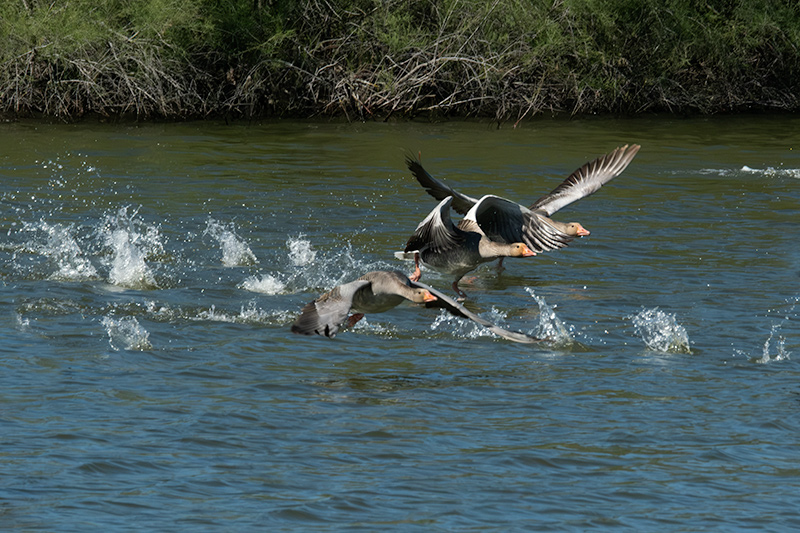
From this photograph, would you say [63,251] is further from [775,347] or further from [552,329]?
[775,347]

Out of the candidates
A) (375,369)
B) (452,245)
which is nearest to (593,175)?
(452,245)

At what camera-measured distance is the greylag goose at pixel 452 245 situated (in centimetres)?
978

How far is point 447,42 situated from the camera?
21.1 metres

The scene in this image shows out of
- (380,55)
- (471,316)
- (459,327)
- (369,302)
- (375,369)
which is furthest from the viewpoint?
(380,55)

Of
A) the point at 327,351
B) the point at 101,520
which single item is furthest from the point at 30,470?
the point at 327,351

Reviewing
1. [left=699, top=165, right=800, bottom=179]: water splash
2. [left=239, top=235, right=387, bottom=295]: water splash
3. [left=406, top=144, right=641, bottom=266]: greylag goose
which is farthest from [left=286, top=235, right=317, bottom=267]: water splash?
[left=699, top=165, right=800, bottom=179]: water splash

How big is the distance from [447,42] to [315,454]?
1590 centimetres

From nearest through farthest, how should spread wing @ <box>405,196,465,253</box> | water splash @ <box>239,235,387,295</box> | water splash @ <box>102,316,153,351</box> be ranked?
water splash @ <box>102,316,153,351</box>, spread wing @ <box>405,196,465,253</box>, water splash @ <box>239,235,387,295</box>

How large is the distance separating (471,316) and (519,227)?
3.79 m

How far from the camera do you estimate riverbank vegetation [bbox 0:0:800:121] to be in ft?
64.1

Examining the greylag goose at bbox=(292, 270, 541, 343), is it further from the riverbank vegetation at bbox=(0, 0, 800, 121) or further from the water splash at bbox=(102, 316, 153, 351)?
the riverbank vegetation at bbox=(0, 0, 800, 121)

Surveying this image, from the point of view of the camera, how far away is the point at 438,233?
32.3ft

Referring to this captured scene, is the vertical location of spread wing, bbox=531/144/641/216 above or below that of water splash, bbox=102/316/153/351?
above

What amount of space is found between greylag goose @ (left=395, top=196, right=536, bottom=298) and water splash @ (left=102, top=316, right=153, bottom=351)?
2379mm
